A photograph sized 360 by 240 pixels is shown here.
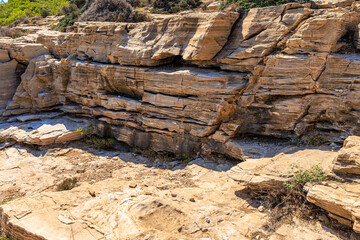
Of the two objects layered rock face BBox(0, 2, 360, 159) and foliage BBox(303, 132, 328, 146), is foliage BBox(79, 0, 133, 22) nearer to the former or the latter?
layered rock face BBox(0, 2, 360, 159)

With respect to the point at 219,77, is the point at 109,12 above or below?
above

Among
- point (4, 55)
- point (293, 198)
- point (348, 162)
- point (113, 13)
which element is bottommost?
point (293, 198)

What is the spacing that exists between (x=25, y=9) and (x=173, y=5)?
18.7 meters

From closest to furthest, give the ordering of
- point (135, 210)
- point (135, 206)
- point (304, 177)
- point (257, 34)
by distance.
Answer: point (304, 177) → point (135, 210) → point (135, 206) → point (257, 34)

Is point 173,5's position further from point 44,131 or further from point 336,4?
→ point 44,131

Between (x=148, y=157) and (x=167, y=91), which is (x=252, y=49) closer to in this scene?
(x=167, y=91)

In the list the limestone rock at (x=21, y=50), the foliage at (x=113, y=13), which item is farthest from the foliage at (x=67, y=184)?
the foliage at (x=113, y=13)

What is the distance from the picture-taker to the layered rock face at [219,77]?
26.1 feet

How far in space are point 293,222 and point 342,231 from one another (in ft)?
2.88

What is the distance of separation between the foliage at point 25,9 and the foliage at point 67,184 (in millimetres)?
20663

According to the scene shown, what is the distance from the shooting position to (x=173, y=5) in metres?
18.3

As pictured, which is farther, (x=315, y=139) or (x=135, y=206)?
(x=315, y=139)

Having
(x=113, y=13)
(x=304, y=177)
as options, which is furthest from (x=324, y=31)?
(x=113, y=13)

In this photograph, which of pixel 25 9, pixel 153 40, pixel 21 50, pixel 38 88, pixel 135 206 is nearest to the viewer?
pixel 135 206
